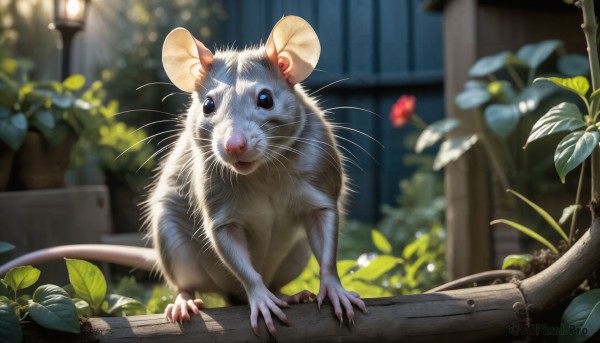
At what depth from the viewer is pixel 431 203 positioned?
19.1 feet

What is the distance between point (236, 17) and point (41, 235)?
6.95 feet

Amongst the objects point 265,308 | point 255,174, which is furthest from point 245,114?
point 265,308

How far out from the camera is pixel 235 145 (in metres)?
1.75

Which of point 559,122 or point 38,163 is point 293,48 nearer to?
point 559,122

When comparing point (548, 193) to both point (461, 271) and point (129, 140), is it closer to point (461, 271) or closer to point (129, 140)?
point (461, 271)

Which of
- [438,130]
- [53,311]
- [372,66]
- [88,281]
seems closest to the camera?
[53,311]

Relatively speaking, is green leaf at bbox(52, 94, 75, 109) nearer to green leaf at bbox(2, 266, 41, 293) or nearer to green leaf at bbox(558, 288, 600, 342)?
green leaf at bbox(2, 266, 41, 293)

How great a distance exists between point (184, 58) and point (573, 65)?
7.31ft

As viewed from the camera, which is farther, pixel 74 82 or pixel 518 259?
pixel 74 82

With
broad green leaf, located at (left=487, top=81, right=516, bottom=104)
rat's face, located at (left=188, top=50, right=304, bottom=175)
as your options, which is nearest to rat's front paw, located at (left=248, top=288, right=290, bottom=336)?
rat's face, located at (left=188, top=50, right=304, bottom=175)

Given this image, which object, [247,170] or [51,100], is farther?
[51,100]


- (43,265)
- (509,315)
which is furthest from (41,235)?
(509,315)

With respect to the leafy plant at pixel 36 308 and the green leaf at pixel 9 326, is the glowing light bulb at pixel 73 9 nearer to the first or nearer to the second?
the leafy plant at pixel 36 308

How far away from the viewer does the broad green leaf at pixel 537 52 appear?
3.41 metres
